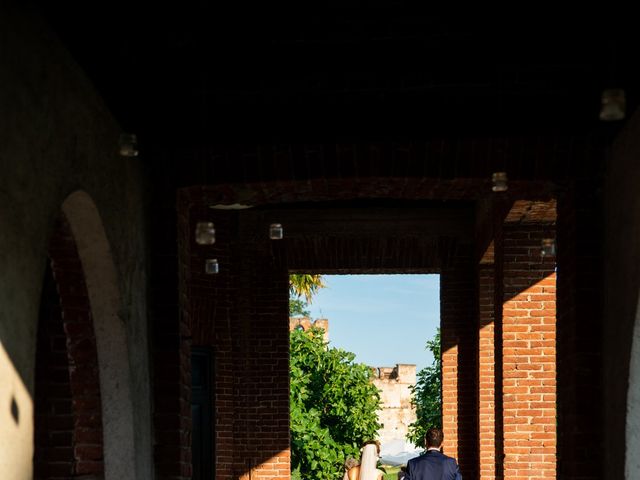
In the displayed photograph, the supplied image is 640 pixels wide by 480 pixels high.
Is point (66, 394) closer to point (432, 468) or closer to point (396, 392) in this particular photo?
point (432, 468)

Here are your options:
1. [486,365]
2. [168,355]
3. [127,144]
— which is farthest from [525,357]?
[127,144]

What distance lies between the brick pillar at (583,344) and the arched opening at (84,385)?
2581 mm

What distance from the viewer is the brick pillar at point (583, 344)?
720 centimetres

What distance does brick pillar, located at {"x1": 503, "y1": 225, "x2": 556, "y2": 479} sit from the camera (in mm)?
10641

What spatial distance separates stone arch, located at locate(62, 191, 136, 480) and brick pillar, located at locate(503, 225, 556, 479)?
462 centimetres

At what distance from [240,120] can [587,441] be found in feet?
9.25

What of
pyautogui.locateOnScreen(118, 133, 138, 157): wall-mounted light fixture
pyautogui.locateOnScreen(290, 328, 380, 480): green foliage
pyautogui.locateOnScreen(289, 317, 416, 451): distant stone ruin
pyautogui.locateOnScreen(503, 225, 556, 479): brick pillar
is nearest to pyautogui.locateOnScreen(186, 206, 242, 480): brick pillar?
pyautogui.locateOnScreen(503, 225, 556, 479): brick pillar

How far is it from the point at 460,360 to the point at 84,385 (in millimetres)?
7417

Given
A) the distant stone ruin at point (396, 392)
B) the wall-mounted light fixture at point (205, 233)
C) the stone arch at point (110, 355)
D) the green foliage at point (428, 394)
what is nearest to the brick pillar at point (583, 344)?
the wall-mounted light fixture at point (205, 233)

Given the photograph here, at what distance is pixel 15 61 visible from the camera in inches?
185

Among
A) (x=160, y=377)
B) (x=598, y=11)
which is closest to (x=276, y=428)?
(x=160, y=377)

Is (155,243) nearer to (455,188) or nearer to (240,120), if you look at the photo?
(240,120)

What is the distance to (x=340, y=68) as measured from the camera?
684cm

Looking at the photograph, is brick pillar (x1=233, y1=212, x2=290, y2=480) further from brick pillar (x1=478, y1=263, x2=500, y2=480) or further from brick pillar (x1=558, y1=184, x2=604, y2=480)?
brick pillar (x1=558, y1=184, x2=604, y2=480)
